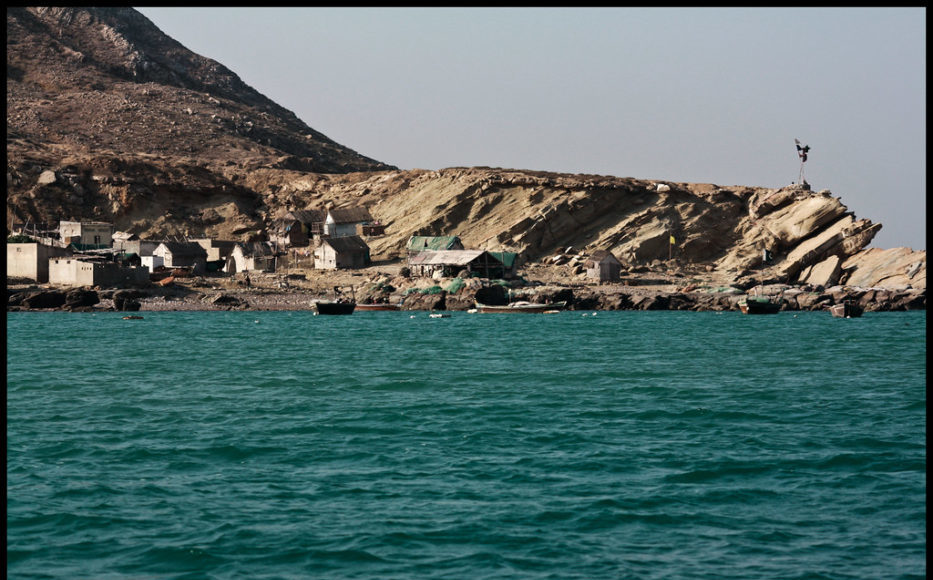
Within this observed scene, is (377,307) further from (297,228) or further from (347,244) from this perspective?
(297,228)

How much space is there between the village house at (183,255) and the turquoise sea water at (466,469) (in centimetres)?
4895

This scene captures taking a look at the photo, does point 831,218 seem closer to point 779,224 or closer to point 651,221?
point 779,224

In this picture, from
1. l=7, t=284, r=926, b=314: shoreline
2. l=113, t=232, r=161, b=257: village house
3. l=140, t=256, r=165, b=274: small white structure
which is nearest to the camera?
l=7, t=284, r=926, b=314: shoreline

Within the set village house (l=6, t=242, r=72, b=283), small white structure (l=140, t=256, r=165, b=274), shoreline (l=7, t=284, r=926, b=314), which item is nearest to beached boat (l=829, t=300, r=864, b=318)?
shoreline (l=7, t=284, r=926, b=314)

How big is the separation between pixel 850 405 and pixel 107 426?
20.2 m

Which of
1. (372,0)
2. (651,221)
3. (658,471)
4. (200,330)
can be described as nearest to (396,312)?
(200,330)

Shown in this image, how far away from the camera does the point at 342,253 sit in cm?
9381

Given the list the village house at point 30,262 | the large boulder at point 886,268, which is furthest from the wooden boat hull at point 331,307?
the large boulder at point 886,268

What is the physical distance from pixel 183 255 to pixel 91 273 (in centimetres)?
1069

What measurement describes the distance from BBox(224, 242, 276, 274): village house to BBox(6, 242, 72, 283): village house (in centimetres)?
1647

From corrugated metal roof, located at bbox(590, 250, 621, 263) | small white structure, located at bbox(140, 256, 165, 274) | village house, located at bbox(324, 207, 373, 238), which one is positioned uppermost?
village house, located at bbox(324, 207, 373, 238)

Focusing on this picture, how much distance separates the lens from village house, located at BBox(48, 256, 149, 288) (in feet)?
274

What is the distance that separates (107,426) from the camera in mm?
25344

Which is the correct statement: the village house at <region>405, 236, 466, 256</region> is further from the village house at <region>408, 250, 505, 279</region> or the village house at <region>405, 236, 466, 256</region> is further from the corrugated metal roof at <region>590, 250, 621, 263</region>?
the corrugated metal roof at <region>590, 250, 621, 263</region>
